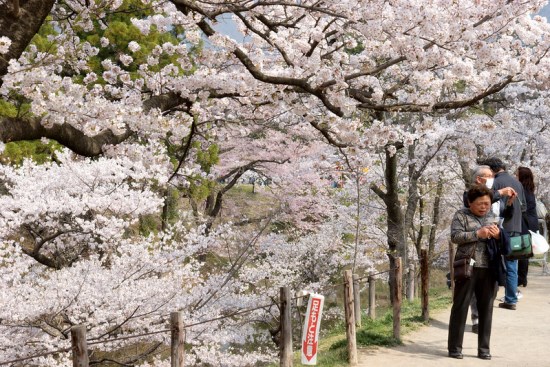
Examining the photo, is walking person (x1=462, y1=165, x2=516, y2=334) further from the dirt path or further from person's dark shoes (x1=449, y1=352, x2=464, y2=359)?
the dirt path

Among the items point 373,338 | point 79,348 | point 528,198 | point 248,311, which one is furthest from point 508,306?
point 79,348

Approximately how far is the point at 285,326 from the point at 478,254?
199 centimetres

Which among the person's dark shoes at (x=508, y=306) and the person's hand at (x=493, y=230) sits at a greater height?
the person's hand at (x=493, y=230)

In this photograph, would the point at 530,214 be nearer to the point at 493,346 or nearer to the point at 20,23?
the point at 493,346

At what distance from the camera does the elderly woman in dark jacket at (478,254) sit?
18.8 ft

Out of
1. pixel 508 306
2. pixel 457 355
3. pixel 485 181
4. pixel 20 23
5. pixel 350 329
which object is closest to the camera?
pixel 20 23

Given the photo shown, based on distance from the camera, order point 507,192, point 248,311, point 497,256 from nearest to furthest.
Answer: point 248,311 → point 497,256 → point 507,192

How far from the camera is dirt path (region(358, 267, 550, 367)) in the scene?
20.1 feet

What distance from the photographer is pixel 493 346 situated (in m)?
6.76

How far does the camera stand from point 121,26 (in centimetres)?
1407

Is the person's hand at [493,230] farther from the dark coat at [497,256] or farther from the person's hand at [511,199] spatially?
the person's hand at [511,199]

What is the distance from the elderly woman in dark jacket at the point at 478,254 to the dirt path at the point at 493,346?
1.22 ft

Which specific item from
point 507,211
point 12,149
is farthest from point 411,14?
point 12,149

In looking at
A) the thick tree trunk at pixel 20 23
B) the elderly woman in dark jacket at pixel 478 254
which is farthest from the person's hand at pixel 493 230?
the thick tree trunk at pixel 20 23
